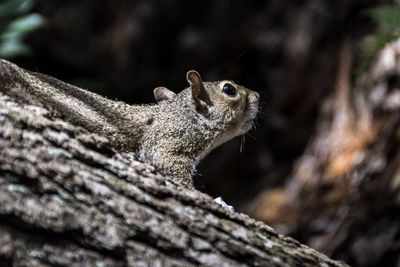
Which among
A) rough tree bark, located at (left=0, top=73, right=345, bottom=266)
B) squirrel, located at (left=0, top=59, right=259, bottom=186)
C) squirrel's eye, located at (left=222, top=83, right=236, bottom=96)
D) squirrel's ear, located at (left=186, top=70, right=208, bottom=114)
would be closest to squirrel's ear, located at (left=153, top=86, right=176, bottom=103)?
squirrel, located at (left=0, top=59, right=259, bottom=186)

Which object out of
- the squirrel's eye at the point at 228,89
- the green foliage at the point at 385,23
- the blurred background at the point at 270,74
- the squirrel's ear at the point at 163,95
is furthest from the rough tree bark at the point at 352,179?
the squirrel's ear at the point at 163,95

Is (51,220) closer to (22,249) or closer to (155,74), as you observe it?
(22,249)

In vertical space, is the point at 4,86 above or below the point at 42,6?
below

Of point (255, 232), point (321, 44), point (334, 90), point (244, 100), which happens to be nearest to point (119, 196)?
point (255, 232)

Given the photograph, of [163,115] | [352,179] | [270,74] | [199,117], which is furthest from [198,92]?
[270,74]

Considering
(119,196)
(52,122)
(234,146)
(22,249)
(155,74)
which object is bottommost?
(22,249)

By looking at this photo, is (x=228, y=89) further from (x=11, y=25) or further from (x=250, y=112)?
(x=11, y=25)

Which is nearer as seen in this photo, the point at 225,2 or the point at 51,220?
the point at 51,220
